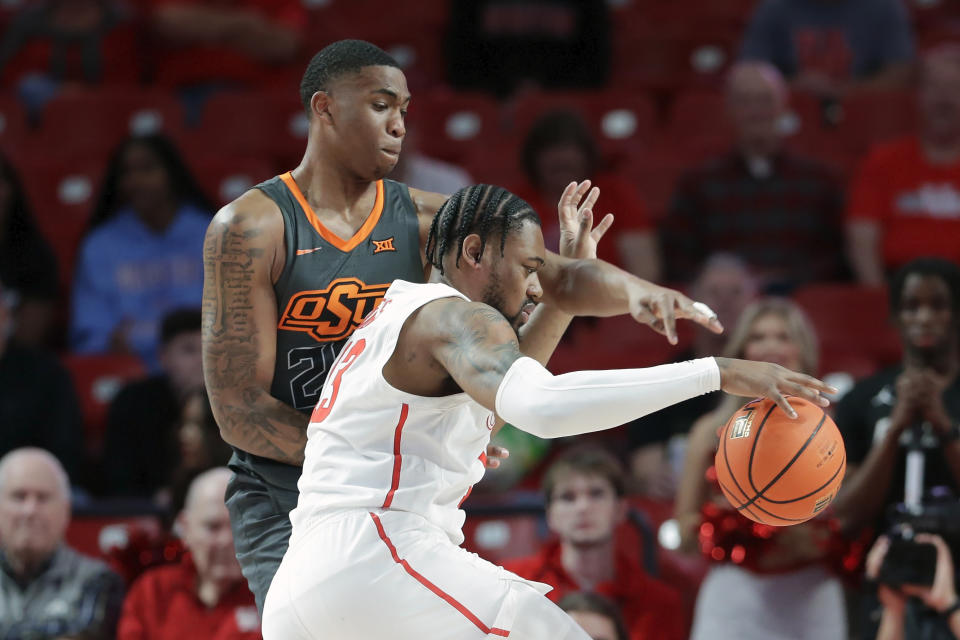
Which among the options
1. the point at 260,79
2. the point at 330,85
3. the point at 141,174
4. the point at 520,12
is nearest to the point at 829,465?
the point at 330,85

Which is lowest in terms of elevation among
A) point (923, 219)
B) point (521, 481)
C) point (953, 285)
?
point (521, 481)

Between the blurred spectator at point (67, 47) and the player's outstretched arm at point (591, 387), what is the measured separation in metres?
6.32

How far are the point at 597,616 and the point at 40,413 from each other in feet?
10.9

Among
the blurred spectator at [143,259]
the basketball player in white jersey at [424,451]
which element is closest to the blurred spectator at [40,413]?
the blurred spectator at [143,259]

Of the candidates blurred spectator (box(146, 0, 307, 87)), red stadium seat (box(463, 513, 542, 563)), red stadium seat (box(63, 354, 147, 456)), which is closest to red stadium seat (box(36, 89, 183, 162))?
blurred spectator (box(146, 0, 307, 87))

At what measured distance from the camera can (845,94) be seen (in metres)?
8.70

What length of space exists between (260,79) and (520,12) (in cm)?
173

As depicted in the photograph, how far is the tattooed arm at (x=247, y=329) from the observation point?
13.2 ft

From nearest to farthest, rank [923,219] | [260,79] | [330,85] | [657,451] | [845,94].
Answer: [330,85] → [657,451] → [923,219] → [845,94] → [260,79]

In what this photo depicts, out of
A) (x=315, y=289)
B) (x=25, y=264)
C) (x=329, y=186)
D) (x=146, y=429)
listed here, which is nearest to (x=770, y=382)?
(x=315, y=289)

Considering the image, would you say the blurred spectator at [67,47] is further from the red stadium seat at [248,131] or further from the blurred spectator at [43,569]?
the blurred spectator at [43,569]

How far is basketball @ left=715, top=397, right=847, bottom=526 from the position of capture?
3500mm

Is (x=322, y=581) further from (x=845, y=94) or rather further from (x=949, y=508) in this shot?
(x=845, y=94)

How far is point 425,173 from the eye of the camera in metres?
7.77
